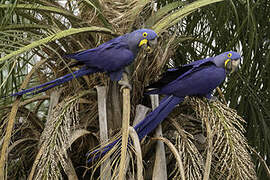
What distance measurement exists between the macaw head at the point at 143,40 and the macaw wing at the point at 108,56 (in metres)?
0.03

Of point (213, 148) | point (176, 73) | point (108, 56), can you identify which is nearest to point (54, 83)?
point (108, 56)

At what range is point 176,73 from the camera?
1610 mm

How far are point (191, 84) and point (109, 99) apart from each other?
0.34m

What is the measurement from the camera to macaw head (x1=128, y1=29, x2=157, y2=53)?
147cm

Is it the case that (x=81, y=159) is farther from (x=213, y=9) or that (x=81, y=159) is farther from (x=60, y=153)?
(x=213, y=9)

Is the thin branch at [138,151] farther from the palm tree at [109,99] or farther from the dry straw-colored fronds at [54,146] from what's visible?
the dry straw-colored fronds at [54,146]

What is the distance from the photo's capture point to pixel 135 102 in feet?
5.62

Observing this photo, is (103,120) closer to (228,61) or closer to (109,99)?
(109,99)

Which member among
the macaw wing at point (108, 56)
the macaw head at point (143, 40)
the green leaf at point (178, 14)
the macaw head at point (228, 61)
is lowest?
the macaw head at point (228, 61)

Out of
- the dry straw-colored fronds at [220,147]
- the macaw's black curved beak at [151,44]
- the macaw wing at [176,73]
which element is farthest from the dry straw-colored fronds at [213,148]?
the macaw's black curved beak at [151,44]

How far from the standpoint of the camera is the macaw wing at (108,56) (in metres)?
1.52

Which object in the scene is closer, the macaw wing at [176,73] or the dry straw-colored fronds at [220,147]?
the dry straw-colored fronds at [220,147]

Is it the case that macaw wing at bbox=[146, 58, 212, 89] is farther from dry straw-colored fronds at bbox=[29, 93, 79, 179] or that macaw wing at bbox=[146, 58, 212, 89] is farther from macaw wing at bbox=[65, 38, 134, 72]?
dry straw-colored fronds at bbox=[29, 93, 79, 179]

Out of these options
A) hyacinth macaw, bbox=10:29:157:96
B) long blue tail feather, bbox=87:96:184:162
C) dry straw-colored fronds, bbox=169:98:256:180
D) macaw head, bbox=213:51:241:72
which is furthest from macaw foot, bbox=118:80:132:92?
macaw head, bbox=213:51:241:72
